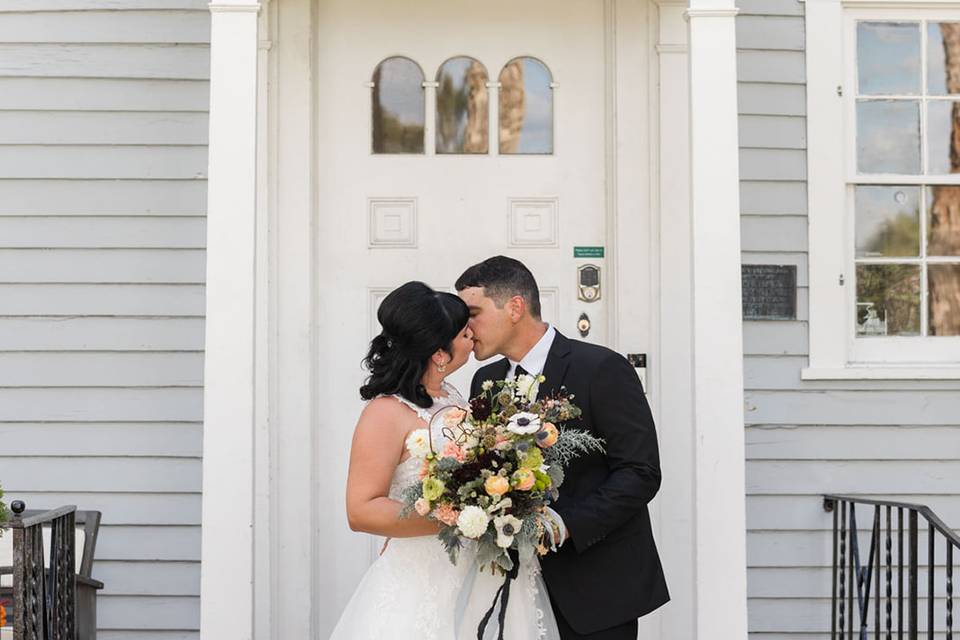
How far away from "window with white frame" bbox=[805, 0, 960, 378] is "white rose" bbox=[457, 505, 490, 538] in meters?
2.95

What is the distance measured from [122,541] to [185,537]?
0.29 meters

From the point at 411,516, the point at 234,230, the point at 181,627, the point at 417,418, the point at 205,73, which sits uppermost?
the point at 205,73

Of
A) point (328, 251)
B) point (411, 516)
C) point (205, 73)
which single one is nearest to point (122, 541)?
point (328, 251)

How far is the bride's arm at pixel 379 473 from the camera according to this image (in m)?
3.50

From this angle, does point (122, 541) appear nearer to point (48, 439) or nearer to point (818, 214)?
point (48, 439)

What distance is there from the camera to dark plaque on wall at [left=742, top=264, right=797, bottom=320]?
557 centimetres

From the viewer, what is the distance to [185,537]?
5.54 m

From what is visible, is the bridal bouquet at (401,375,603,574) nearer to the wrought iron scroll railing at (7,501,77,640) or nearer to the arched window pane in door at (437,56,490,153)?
the wrought iron scroll railing at (7,501,77,640)

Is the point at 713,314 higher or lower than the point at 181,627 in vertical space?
higher

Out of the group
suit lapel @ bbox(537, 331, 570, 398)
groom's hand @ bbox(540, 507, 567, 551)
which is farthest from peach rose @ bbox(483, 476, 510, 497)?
suit lapel @ bbox(537, 331, 570, 398)

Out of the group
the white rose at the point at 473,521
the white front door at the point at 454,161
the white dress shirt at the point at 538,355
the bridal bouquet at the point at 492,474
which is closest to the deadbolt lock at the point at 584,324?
the white front door at the point at 454,161

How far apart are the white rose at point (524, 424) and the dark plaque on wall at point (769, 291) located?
256cm

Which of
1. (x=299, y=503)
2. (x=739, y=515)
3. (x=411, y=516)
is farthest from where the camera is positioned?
(x=299, y=503)

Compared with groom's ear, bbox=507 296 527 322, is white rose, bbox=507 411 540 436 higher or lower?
lower
